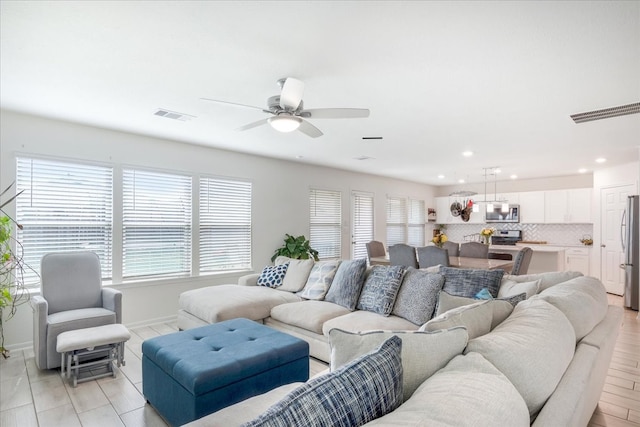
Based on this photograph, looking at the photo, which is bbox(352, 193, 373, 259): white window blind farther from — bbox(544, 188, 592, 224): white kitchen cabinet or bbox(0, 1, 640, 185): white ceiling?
bbox(544, 188, 592, 224): white kitchen cabinet

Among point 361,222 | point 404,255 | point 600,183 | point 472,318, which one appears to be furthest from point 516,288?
point 600,183

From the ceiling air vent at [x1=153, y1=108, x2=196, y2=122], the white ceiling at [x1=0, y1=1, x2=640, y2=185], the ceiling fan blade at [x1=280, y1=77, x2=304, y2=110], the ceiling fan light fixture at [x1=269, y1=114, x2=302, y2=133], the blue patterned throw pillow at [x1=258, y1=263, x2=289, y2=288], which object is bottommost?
the blue patterned throw pillow at [x1=258, y1=263, x2=289, y2=288]

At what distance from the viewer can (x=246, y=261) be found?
584cm

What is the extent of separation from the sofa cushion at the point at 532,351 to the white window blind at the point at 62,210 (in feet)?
14.7

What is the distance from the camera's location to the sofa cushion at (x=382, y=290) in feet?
10.7

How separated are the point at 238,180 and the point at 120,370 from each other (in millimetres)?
3208

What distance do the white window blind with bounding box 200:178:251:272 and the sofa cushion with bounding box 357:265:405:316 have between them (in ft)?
9.09

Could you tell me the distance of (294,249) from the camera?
6121 mm

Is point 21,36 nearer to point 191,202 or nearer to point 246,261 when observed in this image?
point 191,202

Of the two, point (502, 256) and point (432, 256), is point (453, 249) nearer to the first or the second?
point (502, 256)

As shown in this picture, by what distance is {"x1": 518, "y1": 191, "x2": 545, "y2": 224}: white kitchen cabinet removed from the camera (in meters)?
8.02

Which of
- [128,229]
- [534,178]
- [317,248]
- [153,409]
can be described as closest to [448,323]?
[153,409]

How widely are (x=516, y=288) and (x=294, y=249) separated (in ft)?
12.9

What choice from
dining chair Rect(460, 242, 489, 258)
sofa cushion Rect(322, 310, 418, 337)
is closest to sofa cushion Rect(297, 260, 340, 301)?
sofa cushion Rect(322, 310, 418, 337)
